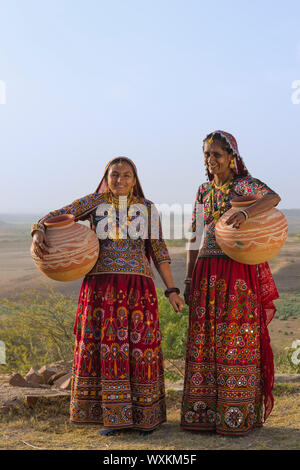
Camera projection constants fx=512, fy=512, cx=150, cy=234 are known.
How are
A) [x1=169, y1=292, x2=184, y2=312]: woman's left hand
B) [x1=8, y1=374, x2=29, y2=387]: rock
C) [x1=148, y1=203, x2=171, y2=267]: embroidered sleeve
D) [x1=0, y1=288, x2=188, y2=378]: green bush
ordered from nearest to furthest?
[x1=169, y1=292, x2=184, y2=312]: woman's left hand, [x1=148, y1=203, x2=171, y2=267]: embroidered sleeve, [x1=8, y1=374, x2=29, y2=387]: rock, [x1=0, y1=288, x2=188, y2=378]: green bush

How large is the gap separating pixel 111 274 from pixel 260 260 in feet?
3.74

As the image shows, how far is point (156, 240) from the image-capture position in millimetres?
4191

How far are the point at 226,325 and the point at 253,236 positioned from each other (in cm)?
76

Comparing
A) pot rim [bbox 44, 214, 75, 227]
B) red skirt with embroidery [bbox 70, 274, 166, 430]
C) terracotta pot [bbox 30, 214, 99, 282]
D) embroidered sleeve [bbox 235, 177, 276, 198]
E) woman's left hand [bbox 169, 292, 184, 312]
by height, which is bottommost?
red skirt with embroidery [bbox 70, 274, 166, 430]

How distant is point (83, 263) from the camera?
3758 millimetres

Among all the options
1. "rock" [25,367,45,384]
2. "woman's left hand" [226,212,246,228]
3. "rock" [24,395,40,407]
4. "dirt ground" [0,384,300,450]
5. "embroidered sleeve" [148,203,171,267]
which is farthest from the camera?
"rock" [25,367,45,384]

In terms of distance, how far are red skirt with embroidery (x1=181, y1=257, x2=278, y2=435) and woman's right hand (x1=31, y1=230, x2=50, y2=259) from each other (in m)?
1.20

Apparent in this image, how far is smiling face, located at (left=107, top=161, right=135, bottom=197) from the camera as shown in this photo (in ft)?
13.0

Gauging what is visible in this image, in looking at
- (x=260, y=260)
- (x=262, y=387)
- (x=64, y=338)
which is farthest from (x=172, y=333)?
(x=260, y=260)

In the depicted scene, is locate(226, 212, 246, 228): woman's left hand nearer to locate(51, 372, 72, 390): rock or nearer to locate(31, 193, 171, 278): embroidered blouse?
locate(31, 193, 171, 278): embroidered blouse

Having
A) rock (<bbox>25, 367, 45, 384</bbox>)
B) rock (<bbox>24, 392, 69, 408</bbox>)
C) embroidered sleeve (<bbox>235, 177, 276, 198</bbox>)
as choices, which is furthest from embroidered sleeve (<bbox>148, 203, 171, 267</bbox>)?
rock (<bbox>25, 367, 45, 384</bbox>)

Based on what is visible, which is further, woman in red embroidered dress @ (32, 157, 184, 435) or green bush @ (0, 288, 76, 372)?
green bush @ (0, 288, 76, 372)

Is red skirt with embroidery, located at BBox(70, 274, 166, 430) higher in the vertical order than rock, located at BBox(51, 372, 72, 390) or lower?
higher
